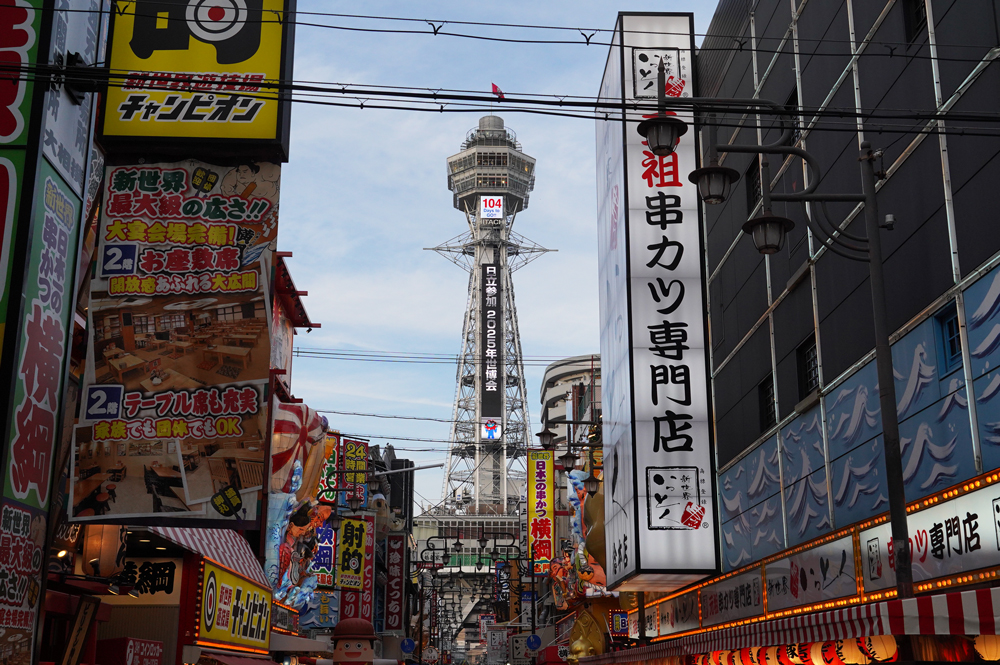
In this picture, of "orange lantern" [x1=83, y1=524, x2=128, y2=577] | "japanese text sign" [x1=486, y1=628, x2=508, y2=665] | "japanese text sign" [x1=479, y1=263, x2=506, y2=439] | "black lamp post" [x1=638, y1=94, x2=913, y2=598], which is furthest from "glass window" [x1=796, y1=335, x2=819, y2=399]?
"japanese text sign" [x1=479, y1=263, x2=506, y2=439]

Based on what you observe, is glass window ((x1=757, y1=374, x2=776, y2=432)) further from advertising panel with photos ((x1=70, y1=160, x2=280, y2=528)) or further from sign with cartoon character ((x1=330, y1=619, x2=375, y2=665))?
sign with cartoon character ((x1=330, y1=619, x2=375, y2=665))

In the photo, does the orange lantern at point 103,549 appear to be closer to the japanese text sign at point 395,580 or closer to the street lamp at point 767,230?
the street lamp at point 767,230

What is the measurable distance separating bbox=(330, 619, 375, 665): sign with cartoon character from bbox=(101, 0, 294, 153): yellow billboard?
13993 millimetres

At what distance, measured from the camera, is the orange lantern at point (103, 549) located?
16.6 metres

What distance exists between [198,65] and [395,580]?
4526 cm

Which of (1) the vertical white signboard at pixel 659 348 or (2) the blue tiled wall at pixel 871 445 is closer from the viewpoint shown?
(2) the blue tiled wall at pixel 871 445

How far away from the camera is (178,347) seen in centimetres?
1559

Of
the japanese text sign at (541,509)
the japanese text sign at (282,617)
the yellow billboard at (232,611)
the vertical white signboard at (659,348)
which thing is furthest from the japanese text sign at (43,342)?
the japanese text sign at (541,509)

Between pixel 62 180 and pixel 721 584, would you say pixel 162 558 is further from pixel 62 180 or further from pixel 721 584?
pixel 721 584

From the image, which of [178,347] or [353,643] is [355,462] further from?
[178,347]

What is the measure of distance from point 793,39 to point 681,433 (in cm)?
799

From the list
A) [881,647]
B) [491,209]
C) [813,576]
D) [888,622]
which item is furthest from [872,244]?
[491,209]

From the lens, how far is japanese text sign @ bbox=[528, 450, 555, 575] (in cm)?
5612

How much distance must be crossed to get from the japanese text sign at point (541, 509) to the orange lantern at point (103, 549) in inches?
1576
